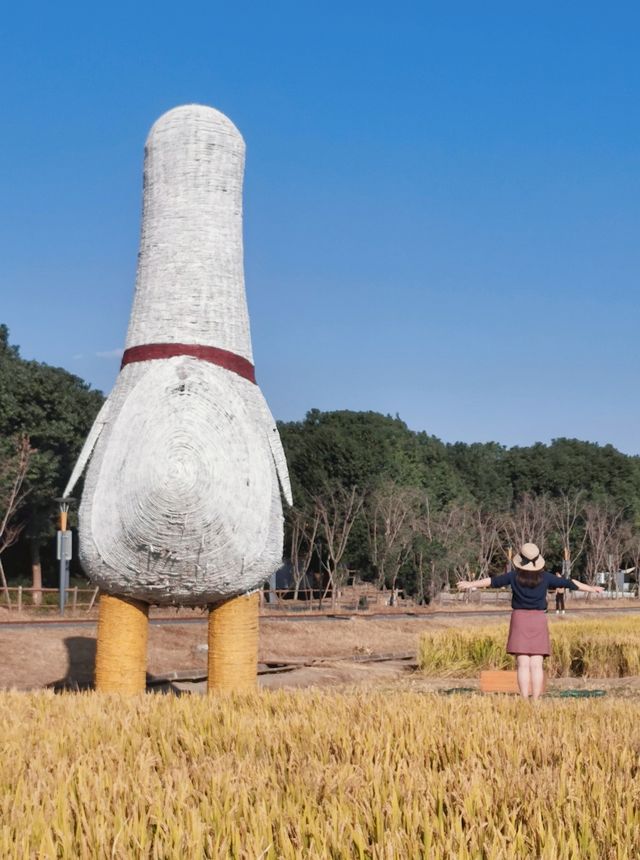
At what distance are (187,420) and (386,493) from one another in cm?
3542

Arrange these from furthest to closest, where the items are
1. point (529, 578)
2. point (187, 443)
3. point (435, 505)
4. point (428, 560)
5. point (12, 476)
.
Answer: point (435, 505)
point (428, 560)
point (12, 476)
point (529, 578)
point (187, 443)

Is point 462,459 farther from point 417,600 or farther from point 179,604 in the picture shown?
point 179,604

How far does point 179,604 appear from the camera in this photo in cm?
706

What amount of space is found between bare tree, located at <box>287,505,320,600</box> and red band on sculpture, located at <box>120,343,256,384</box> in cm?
3201

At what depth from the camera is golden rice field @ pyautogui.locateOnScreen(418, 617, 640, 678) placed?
560 inches

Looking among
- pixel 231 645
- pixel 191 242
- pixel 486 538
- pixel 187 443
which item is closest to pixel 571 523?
pixel 486 538

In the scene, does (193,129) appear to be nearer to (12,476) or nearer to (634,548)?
(12,476)

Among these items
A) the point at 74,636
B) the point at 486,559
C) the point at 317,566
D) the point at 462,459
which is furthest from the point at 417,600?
the point at 462,459

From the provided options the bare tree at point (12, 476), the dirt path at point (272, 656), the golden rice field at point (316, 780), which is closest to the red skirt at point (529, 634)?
the golden rice field at point (316, 780)

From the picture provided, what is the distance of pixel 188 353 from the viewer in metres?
7.11

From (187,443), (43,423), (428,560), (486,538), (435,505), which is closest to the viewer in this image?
(187,443)

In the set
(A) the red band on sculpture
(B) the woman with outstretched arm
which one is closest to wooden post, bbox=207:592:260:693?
(A) the red band on sculpture

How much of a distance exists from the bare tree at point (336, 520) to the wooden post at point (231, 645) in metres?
30.0

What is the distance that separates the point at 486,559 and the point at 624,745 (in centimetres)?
4620
